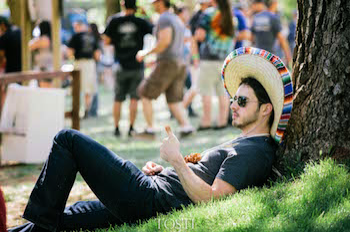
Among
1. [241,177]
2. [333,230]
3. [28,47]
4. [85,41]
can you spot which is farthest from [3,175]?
[85,41]

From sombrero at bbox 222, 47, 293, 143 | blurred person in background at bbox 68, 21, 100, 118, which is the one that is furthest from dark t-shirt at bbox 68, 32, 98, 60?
sombrero at bbox 222, 47, 293, 143

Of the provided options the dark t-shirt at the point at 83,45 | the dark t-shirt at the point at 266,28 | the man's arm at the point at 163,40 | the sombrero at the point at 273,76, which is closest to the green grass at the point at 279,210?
the sombrero at the point at 273,76

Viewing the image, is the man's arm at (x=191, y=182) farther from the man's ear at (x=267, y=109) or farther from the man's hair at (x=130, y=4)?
the man's hair at (x=130, y=4)

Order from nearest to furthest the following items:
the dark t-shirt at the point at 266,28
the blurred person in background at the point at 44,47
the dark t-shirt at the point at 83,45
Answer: the blurred person in background at the point at 44,47 → the dark t-shirt at the point at 266,28 → the dark t-shirt at the point at 83,45

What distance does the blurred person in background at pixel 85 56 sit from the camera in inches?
520

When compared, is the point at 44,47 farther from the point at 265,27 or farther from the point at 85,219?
the point at 85,219

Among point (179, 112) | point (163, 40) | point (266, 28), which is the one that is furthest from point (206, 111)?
point (266, 28)

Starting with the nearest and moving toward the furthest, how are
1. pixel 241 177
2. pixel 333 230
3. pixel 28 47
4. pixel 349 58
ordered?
pixel 333 230
pixel 241 177
pixel 349 58
pixel 28 47

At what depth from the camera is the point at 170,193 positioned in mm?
4363

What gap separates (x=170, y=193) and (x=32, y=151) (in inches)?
160

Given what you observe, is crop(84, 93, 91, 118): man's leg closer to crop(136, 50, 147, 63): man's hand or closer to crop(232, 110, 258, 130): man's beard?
crop(136, 50, 147, 63): man's hand

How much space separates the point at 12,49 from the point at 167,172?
6.34 m

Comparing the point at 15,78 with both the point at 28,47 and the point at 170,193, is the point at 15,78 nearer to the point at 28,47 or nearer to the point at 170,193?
the point at 28,47

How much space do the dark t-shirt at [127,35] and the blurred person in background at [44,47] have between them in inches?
53.0
